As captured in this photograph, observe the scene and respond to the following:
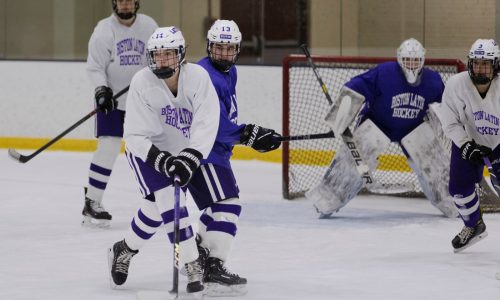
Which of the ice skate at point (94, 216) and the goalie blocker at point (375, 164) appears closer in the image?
the ice skate at point (94, 216)

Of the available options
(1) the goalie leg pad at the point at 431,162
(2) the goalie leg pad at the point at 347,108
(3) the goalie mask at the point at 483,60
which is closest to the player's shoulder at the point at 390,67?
(2) the goalie leg pad at the point at 347,108

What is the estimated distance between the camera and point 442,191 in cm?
587

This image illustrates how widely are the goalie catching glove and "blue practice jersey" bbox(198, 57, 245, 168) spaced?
277mm

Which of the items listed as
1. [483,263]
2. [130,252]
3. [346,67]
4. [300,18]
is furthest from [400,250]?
[300,18]

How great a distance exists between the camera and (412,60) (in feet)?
18.8

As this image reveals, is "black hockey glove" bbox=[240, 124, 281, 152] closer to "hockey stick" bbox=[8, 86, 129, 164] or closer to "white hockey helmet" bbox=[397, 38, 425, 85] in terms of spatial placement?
"hockey stick" bbox=[8, 86, 129, 164]

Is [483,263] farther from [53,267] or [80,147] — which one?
[80,147]

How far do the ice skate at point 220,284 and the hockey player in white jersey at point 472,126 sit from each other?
1.16 meters

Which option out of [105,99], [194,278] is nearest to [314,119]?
[105,99]

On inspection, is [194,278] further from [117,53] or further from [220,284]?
[117,53]

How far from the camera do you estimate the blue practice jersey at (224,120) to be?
4.18 meters

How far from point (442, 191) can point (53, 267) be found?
2.07 m

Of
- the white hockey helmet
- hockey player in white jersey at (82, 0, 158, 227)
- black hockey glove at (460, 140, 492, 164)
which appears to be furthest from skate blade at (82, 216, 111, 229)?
black hockey glove at (460, 140, 492, 164)

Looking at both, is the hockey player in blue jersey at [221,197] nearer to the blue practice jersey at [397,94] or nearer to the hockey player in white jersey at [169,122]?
the hockey player in white jersey at [169,122]
